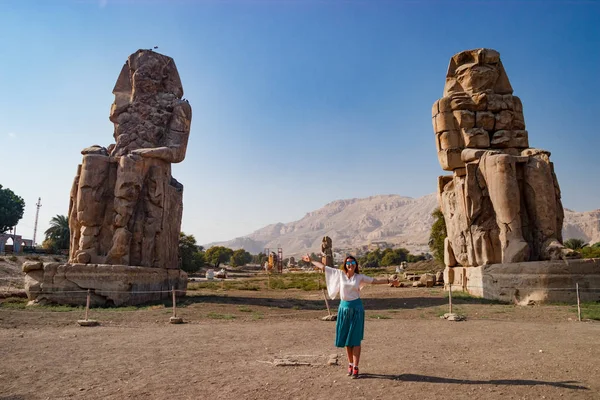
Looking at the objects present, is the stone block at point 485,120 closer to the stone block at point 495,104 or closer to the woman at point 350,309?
the stone block at point 495,104

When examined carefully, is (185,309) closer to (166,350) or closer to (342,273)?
(166,350)

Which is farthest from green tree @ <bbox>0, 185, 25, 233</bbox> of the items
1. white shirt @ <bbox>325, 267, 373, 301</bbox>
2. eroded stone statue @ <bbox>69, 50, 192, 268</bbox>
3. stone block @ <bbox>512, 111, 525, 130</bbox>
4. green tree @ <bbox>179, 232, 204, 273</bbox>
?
white shirt @ <bbox>325, 267, 373, 301</bbox>

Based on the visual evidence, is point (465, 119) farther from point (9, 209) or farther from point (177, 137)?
point (9, 209)

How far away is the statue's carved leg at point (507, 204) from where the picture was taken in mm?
10523

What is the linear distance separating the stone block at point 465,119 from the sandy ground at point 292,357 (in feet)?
18.6

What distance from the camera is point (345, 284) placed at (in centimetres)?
468

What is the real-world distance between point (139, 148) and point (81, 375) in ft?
29.5

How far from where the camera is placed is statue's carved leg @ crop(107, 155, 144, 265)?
10891mm

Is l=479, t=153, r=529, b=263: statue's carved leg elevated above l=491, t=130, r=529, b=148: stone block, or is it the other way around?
l=491, t=130, r=529, b=148: stone block

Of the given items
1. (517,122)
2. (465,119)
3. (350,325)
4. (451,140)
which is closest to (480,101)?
(465,119)

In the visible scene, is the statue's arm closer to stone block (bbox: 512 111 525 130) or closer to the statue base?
the statue base

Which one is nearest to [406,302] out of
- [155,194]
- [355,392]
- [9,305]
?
[155,194]

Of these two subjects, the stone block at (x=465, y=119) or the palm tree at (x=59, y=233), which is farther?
the palm tree at (x=59, y=233)

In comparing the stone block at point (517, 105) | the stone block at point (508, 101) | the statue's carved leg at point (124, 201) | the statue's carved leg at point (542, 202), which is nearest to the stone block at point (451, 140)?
the stone block at point (508, 101)
